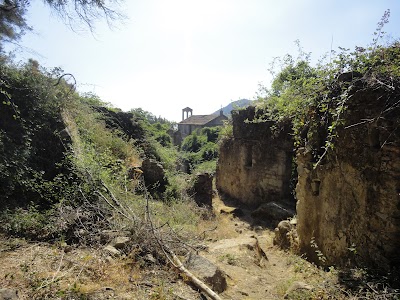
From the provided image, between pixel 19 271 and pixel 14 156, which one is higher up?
pixel 14 156

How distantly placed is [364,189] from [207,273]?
100.0 inches

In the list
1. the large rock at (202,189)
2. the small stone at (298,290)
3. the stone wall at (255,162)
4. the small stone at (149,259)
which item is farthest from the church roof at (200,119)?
the small stone at (298,290)

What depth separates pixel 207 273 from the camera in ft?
13.0

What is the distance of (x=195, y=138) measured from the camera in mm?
28328

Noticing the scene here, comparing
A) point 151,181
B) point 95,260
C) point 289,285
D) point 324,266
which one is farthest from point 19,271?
point 151,181

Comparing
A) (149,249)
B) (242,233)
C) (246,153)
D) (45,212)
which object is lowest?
(242,233)

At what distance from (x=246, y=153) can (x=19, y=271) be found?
9839mm

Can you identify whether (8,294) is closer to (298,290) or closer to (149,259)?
(149,259)

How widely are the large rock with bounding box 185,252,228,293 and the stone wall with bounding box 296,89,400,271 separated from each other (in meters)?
1.92

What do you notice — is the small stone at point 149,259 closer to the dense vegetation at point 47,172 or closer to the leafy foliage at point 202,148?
the dense vegetation at point 47,172

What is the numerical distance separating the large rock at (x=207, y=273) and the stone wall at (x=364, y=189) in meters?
1.92

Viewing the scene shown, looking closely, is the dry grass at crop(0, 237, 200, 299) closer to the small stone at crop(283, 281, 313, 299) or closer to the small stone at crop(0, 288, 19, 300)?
the small stone at crop(0, 288, 19, 300)

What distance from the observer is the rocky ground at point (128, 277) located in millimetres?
3068

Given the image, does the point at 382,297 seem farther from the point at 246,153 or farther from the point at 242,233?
the point at 246,153
